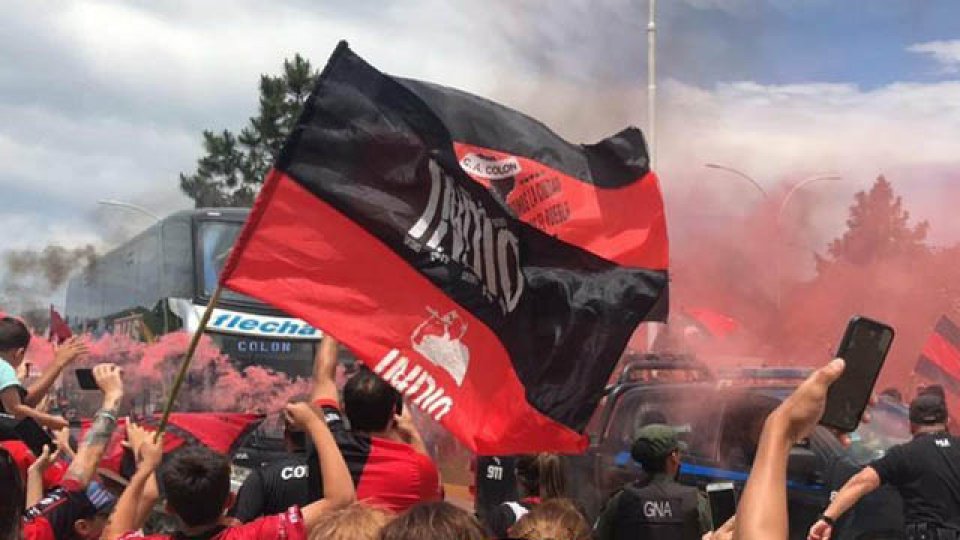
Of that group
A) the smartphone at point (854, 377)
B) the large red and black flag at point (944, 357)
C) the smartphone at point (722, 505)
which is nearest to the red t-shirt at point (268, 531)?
the smartphone at point (722, 505)

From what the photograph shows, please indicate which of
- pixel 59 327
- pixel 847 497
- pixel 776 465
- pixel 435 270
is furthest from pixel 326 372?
pixel 59 327

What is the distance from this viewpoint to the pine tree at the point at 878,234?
526 inches

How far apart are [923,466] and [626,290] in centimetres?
237

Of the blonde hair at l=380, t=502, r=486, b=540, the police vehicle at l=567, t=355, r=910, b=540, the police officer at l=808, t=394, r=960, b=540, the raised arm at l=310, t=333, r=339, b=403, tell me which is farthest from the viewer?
the police vehicle at l=567, t=355, r=910, b=540

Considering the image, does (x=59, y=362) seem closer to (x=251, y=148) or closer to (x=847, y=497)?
(x=847, y=497)

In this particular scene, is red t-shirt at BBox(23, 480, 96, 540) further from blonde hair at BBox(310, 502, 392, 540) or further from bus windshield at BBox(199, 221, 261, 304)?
bus windshield at BBox(199, 221, 261, 304)

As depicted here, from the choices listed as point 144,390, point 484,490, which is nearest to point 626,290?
point 484,490

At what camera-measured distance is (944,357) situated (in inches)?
394

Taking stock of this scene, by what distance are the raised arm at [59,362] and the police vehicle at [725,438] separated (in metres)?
3.82

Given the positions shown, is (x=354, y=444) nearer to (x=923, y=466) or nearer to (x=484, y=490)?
(x=923, y=466)

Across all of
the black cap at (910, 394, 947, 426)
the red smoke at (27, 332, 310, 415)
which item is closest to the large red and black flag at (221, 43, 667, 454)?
the black cap at (910, 394, 947, 426)

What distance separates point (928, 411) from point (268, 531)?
4222 mm

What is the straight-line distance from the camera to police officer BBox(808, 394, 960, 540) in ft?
20.2

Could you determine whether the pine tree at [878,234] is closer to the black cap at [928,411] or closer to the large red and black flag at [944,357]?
the large red and black flag at [944,357]
